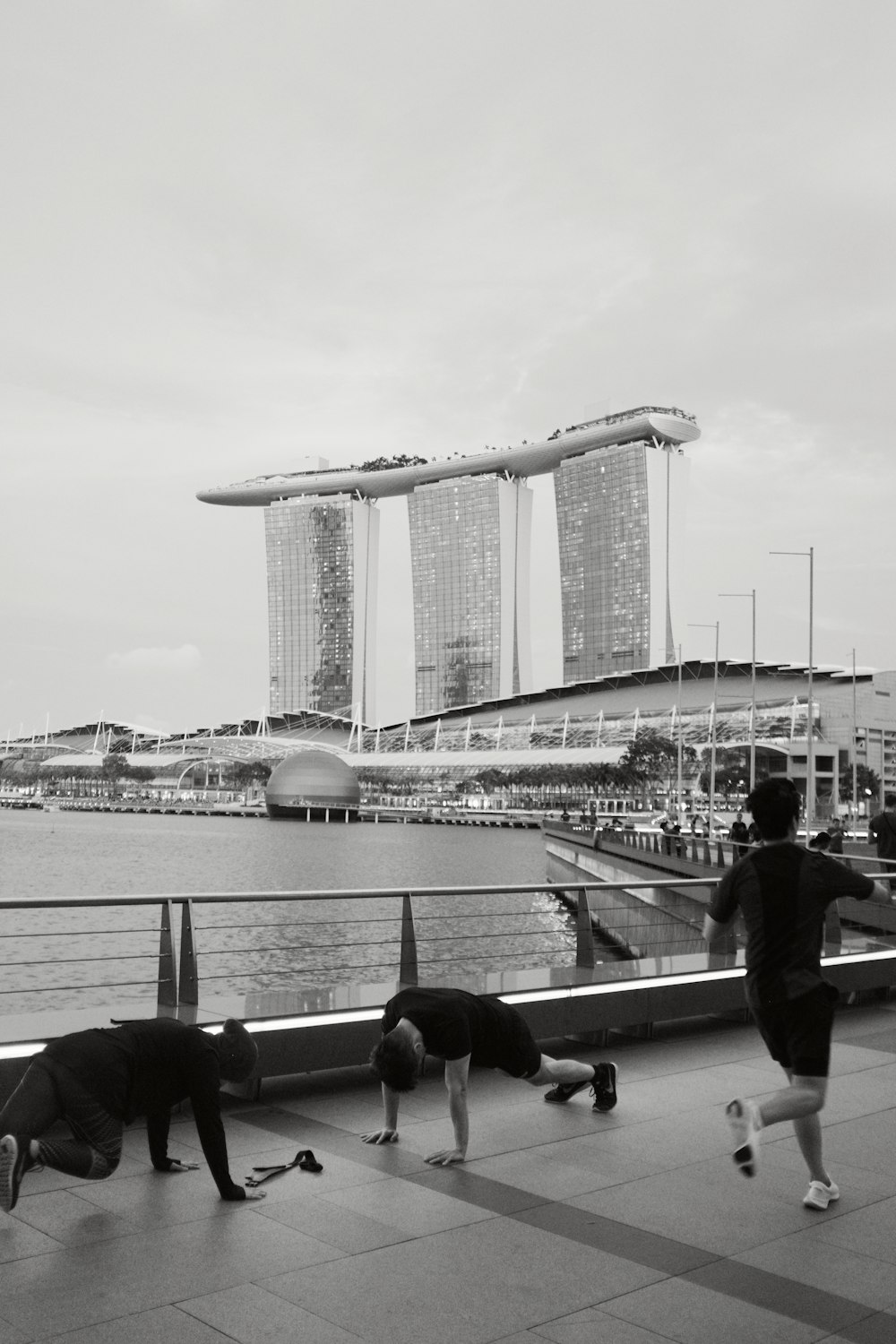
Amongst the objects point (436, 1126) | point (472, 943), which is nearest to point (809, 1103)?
point (436, 1126)

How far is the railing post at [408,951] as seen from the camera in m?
9.48

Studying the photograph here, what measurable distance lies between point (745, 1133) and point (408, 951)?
15.1 ft

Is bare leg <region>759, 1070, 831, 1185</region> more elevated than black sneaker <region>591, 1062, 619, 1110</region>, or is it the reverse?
bare leg <region>759, 1070, 831, 1185</region>

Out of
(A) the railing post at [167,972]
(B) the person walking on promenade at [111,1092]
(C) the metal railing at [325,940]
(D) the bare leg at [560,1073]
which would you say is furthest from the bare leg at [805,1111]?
(A) the railing post at [167,972]

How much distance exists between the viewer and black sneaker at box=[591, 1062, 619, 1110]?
25.0 ft

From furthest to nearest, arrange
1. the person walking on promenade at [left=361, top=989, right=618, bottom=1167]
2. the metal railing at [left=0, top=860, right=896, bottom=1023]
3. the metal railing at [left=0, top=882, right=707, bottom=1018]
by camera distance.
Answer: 1. the metal railing at [left=0, top=860, right=896, bottom=1023]
2. the metal railing at [left=0, top=882, right=707, bottom=1018]
3. the person walking on promenade at [left=361, top=989, right=618, bottom=1167]

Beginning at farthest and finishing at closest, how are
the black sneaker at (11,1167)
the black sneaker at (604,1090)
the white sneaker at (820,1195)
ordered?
the black sneaker at (604,1090)
the white sneaker at (820,1195)
the black sneaker at (11,1167)

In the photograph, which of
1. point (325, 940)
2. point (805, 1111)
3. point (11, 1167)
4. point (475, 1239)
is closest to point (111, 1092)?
point (11, 1167)

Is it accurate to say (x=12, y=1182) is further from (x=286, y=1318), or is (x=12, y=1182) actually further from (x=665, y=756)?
(x=665, y=756)

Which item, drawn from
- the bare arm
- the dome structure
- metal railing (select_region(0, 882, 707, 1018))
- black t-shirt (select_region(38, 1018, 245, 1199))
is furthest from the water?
the dome structure

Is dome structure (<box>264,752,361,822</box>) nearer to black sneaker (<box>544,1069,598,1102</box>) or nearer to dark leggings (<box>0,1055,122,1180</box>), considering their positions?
black sneaker (<box>544,1069,598,1102</box>)

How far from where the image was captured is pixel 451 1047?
20.8ft

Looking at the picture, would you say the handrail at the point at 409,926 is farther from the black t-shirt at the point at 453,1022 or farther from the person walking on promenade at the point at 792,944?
the person walking on promenade at the point at 792,944

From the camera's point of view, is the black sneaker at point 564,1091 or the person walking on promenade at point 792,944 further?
the black sneaker at point 564,1091
